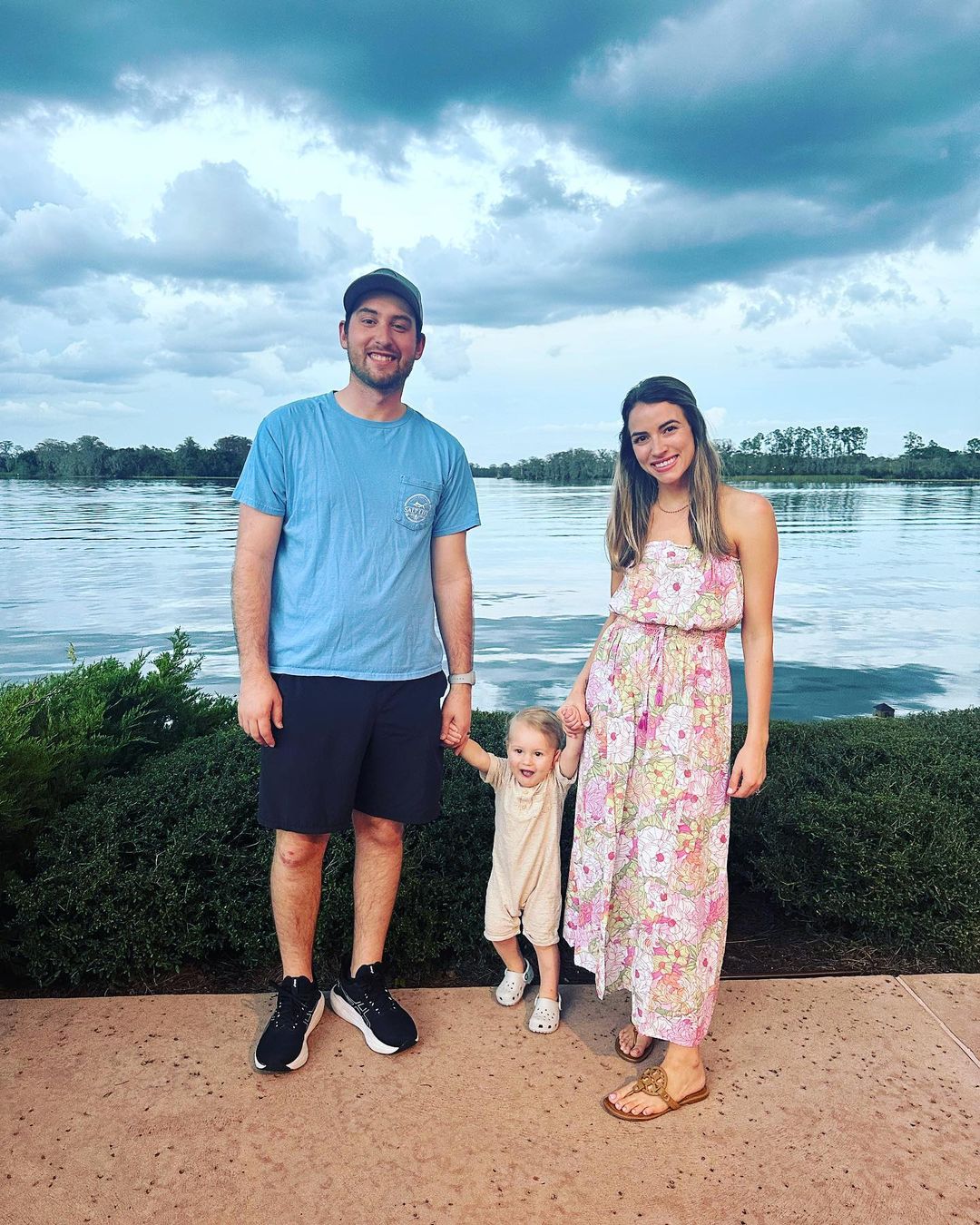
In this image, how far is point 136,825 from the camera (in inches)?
157

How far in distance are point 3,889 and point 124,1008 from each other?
2.91 ft

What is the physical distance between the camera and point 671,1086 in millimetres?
2908

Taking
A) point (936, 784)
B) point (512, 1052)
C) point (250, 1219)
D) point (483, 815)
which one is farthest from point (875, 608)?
point (250, 1219)

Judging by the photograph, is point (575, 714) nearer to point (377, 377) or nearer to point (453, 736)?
point (453, 736)

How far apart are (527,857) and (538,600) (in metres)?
12.6

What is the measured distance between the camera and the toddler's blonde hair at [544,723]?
3307mm

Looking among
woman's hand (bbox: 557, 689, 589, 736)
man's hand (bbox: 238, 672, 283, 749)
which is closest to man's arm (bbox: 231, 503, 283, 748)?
man's hand (bbox: 238, 672, 283, 749)

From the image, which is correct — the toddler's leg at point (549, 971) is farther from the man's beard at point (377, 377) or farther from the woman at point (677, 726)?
the man's beard at point (377, 377)

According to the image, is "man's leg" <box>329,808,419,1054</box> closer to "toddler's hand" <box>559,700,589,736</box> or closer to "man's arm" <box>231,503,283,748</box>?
"man's arm" <box>231,503,283,748</box>

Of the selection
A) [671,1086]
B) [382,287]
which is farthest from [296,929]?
[382,287]

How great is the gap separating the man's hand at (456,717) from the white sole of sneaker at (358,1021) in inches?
39.9

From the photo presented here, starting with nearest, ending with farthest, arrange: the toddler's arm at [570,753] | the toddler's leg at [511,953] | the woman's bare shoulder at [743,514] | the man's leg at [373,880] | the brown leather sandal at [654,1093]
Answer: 1. the brown leather sandal at [654,1093]
2. the woman's bare shoulder at [743,514]
3. the toddler's arm at [570,753]
4. the man's leg at [373,880]
5. the toddler's leg at [511,953]

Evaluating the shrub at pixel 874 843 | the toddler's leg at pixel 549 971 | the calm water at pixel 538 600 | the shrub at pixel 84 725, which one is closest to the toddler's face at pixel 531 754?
the toddler's leg at pixel 549 971

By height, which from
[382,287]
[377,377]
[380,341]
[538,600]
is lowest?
[538,600]
